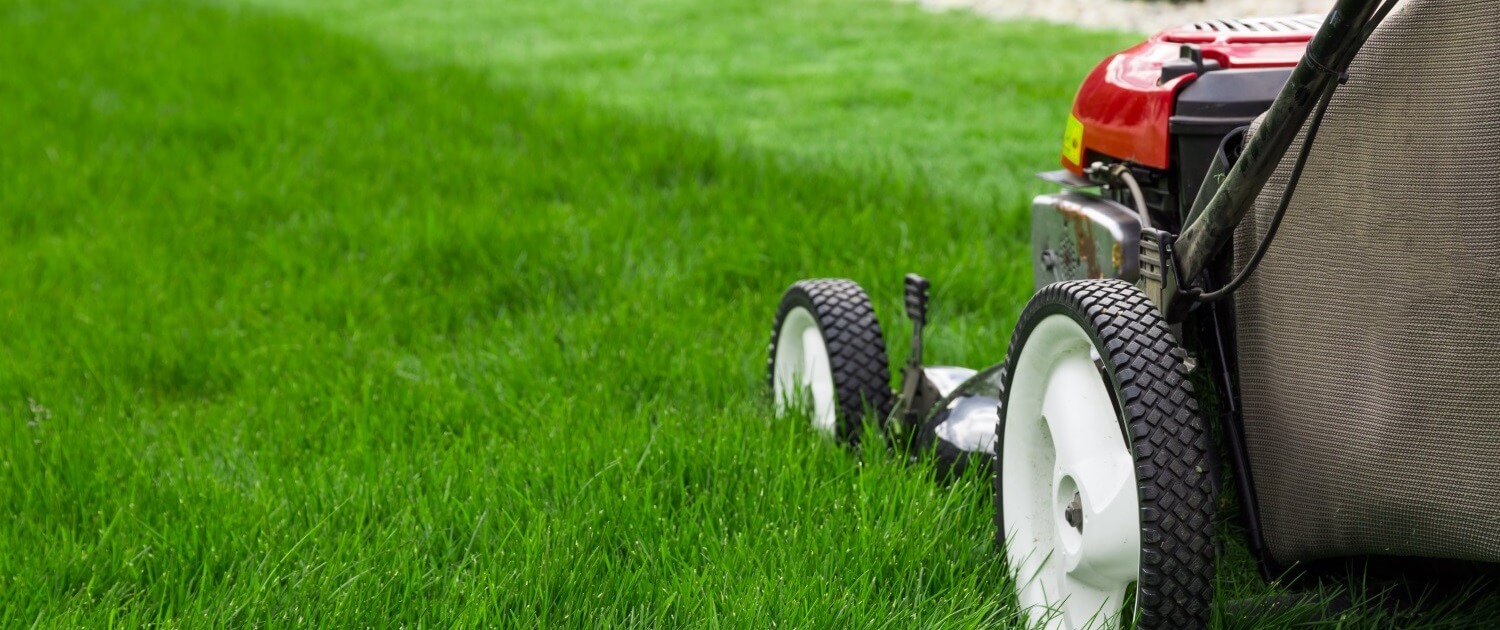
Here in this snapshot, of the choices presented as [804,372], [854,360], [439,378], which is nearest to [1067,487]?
[854,360]

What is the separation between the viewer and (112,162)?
15.5ft

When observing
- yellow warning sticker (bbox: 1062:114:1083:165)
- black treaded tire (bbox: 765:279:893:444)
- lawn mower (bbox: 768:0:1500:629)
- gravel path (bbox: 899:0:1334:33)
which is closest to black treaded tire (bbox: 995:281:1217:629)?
lawn mower (bbox: 768:0:1500:629)

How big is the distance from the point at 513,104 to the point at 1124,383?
4.53 meters

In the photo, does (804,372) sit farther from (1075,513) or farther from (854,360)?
(1075,513)

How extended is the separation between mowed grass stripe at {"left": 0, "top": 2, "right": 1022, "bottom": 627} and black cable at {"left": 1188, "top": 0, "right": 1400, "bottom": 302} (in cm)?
46

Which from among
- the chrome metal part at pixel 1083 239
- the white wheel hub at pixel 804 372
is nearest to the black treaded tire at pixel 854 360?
the white wheel hub at pixel 804 372

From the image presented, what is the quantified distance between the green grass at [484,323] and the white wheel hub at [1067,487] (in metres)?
0.07

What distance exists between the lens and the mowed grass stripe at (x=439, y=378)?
1739 millimetres

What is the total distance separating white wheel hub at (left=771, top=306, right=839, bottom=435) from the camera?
232 cm

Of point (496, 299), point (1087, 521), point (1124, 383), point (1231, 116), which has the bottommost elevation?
point (496, 299)

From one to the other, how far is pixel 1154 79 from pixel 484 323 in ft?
5.80

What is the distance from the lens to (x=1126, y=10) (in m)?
8.26

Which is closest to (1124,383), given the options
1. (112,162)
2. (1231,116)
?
(1231,116)

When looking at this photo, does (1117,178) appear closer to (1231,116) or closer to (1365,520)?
(1231,116)
